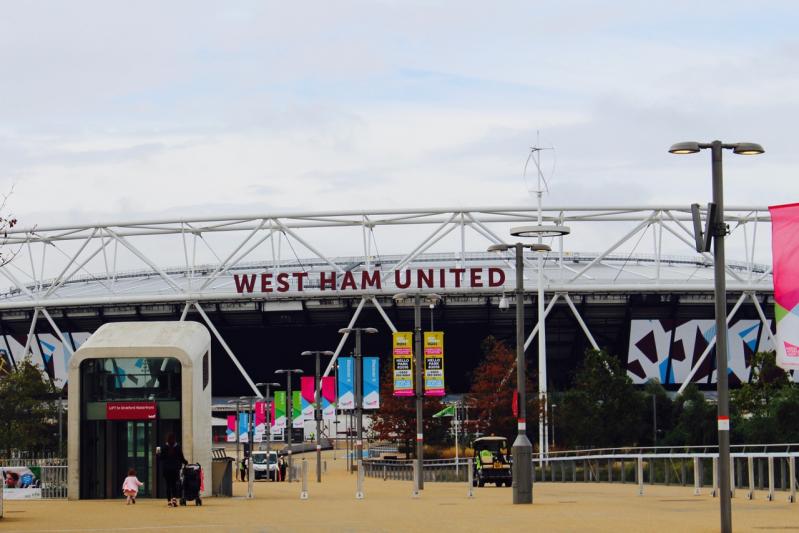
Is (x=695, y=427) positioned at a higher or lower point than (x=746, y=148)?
lower

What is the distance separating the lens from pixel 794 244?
75.7 ft

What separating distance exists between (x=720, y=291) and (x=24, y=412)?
76219mm

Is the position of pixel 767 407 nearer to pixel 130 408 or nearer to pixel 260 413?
pixel 260 413

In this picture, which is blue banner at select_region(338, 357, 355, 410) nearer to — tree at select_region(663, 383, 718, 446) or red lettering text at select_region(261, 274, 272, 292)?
red lettering text at select_region(261, 274, 272, 292)

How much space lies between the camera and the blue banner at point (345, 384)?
7669 centimetres

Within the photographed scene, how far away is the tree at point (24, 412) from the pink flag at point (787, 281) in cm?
7215

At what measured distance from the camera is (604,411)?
84.8m

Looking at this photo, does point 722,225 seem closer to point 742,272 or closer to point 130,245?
point 130,245

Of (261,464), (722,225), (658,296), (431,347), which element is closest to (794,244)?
(722,225)

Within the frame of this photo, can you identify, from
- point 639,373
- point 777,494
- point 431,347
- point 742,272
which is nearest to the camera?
point 777,494

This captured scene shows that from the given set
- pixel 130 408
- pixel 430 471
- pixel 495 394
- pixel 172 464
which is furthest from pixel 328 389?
pixel 172 464

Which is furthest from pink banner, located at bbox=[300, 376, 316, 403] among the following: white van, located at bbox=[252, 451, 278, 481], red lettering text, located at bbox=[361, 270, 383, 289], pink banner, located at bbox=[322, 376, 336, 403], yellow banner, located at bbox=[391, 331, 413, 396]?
yellow banner, located at bbox=[391, 331, 413, 396]

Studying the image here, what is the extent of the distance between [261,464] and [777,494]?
47.4 m

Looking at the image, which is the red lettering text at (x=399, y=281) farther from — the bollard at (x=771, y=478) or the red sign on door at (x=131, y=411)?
the bollard at (x=771, y=478)
